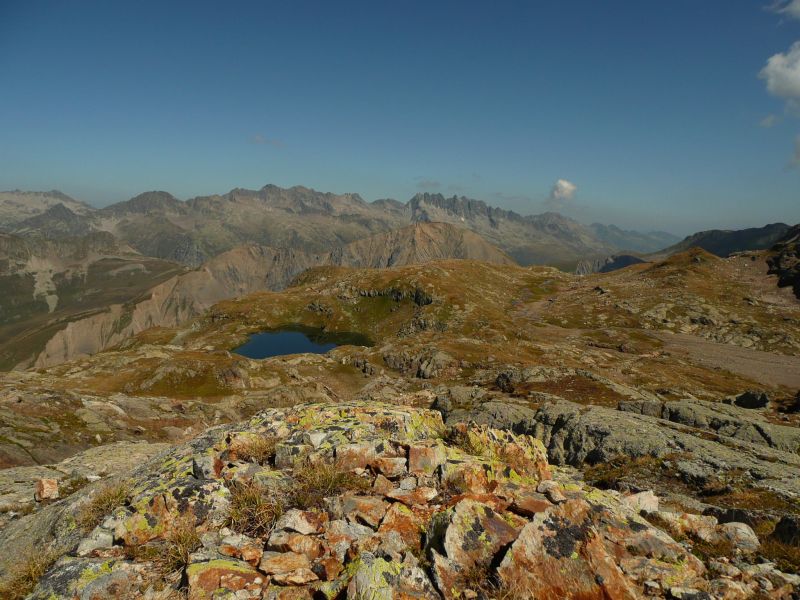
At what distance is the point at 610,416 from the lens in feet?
91.6

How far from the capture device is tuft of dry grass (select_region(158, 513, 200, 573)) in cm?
863

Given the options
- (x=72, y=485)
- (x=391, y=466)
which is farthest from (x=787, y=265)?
(x=72, y=485)

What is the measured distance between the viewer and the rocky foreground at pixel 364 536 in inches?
327

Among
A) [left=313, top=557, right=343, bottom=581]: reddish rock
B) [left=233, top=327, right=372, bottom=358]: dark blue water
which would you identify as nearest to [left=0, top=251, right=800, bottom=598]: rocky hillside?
[left=313, top=557, right=343, bottom=581]: reddish rock

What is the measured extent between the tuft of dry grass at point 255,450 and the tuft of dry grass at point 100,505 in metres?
3.21

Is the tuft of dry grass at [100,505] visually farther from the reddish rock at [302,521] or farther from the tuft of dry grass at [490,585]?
the tuft of dry grass at [490,585]

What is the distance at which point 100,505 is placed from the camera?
1102 centimetres

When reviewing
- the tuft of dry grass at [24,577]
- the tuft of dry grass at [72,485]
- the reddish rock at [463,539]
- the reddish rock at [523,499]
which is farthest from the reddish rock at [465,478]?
the tuft of dry grass at [72,485]

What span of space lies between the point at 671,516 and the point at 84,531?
17.1 meters

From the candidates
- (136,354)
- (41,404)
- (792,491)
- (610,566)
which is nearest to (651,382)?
(792,491)

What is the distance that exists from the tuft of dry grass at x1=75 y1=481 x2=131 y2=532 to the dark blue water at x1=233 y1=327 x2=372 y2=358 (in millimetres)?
141718

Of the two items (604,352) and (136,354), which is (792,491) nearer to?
(604,352)

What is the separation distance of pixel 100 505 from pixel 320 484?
6.26 meters

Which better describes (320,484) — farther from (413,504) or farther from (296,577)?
(296,577)
